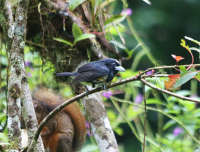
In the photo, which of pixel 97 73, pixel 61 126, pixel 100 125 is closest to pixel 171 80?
pixel 97 73

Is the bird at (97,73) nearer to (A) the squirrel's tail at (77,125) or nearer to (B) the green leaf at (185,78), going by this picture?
(B) the green leaf at (185,78)

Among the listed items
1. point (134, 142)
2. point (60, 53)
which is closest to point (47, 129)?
point (60, 53)

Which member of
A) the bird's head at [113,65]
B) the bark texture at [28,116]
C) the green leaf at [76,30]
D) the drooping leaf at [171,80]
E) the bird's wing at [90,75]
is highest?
the green leaf at [76,30]

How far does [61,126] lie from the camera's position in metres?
2.86

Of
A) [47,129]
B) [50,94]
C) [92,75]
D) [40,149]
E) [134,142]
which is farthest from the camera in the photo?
[134,142]

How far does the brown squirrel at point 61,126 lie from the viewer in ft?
9.25

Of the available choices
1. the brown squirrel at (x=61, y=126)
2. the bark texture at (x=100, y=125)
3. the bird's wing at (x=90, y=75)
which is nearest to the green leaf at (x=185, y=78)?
the bird's wing at (x=90, y=75)

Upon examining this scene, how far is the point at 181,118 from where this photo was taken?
8.00 ft

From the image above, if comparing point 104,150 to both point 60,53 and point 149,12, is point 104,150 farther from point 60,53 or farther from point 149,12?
point 149,12

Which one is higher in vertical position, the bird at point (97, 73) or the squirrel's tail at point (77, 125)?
the bird at point (97, 73)

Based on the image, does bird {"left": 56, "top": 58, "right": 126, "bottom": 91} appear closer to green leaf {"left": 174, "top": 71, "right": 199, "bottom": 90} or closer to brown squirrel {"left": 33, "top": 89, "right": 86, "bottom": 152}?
green leaf {"left": 174, "top": 71, "right": 199, "bottom": 90}

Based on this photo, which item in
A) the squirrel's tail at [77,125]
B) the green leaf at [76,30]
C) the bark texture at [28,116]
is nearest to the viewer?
the bark texture at [28,116]

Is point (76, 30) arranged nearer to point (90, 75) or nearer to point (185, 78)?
point (90, 75)

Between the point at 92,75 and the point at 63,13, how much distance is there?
796mm
